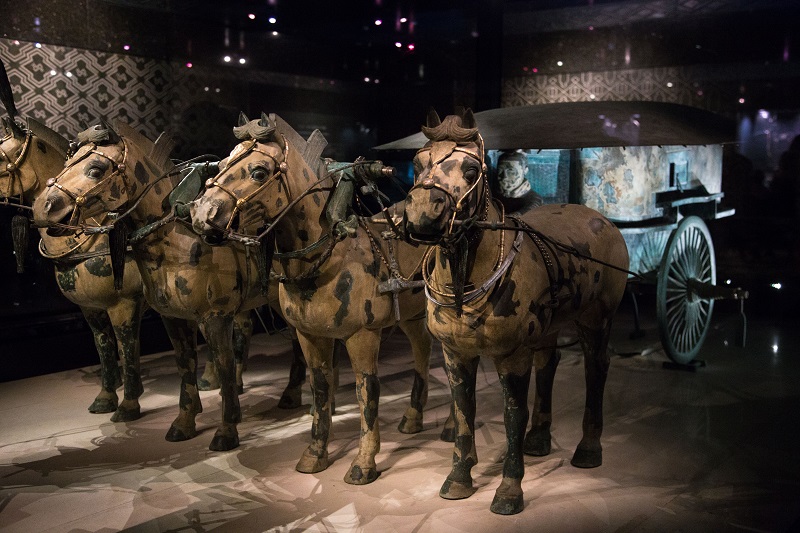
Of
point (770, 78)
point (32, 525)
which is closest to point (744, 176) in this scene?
point (770, 78)

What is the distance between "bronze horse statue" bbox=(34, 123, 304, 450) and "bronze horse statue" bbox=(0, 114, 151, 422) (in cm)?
54

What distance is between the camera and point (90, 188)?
479 centimetres

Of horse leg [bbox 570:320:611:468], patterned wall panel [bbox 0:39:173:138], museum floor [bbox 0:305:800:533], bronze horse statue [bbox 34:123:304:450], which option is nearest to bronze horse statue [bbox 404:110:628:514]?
horse leg [bbox 570:320:611:468]

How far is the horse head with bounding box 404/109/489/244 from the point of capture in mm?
3480

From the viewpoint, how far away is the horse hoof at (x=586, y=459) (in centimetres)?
478

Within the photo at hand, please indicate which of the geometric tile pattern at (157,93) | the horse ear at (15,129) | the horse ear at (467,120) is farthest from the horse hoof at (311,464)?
the geometric tile pattern at (157,93)

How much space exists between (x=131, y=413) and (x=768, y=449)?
443cm

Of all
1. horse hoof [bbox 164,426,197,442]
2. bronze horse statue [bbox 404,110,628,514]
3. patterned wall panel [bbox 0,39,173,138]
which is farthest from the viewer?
patterned wall panel [bbox 0,39,173,138]

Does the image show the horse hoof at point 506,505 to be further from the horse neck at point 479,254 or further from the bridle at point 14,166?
the bridle at point 14,166

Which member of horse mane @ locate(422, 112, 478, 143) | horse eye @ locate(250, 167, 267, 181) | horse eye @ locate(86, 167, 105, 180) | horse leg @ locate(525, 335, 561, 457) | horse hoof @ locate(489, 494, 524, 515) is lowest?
horse hoof @ locate(489, 494, 524, 515)

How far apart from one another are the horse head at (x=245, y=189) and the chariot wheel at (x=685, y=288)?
141 inches

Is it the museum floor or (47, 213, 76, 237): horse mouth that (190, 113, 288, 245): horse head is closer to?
(47, 213, 76, 237): horse mouth

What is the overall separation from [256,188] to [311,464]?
171 cm

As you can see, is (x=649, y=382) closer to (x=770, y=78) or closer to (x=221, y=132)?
(x=770, y=78)
